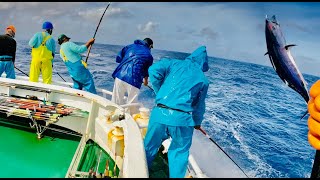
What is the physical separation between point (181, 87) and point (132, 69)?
2.09m

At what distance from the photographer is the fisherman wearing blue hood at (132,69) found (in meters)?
5.12

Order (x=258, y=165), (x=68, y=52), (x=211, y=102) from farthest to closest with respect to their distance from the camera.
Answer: (x=211, y=102) < (x=258, y=165) < (x=68, y=52)

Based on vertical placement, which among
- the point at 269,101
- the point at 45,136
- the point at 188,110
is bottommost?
the point at 269,101

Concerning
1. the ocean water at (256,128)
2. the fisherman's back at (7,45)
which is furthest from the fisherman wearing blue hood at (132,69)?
the ocean water at (256,128)

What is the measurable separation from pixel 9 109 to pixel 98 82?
25.6ft

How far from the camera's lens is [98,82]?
39.5 feet

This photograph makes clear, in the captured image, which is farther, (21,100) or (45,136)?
(21,100)

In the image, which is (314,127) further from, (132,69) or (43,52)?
(43,52)

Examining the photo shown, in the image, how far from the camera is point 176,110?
3152 millimetres

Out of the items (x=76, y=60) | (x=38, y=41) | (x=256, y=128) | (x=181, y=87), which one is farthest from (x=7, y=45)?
(x=256, y=128)

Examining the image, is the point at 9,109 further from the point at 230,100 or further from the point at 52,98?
the point at 230,100

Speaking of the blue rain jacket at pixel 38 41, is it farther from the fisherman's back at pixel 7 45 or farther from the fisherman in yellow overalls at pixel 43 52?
the fisherman's back at pixel 7 45

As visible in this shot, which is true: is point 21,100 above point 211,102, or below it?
above

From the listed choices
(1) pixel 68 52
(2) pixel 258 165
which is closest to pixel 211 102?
(2) pixel 258 165
